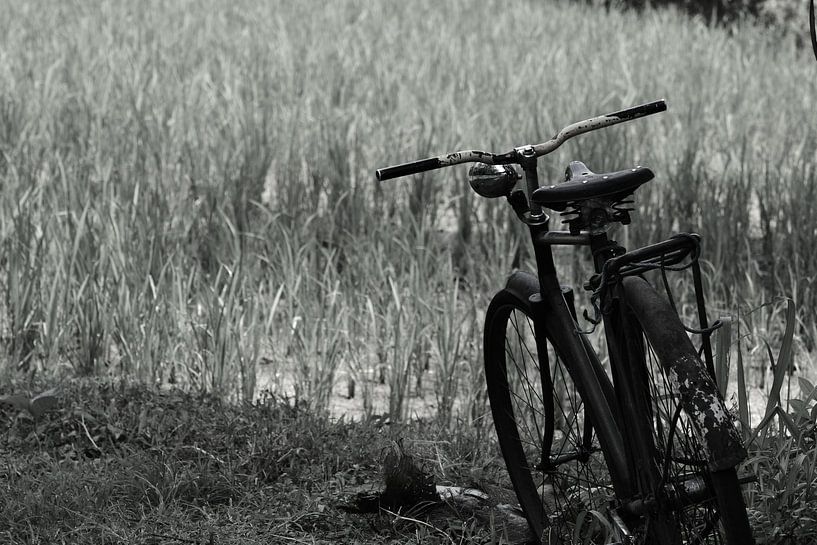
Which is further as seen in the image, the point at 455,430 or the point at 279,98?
the point at 279,98

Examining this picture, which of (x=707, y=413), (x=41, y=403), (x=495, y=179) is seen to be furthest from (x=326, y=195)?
(x=707, y=413)

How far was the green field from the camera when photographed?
3.49 metres

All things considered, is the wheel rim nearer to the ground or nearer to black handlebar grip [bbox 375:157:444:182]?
the ground

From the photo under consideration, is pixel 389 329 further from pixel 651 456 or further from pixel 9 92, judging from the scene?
pixel 9 92

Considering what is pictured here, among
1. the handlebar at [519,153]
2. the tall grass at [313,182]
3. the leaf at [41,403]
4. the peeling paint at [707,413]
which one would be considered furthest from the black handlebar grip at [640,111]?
the leaf at [41,403]

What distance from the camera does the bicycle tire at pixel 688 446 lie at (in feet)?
5.46

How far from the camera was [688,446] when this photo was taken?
5.90 ft

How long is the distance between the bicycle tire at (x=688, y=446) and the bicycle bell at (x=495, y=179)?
0.33 metres

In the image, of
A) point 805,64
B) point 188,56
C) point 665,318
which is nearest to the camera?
point 665,318

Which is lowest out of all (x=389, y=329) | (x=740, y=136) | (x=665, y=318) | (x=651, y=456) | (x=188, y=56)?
(x=651, y=456)

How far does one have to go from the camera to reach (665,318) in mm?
1752

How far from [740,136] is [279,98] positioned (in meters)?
2.47

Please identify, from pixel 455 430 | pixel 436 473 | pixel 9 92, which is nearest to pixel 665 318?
pixel 436 473

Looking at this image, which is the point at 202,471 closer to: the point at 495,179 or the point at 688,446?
the point at 495,179
